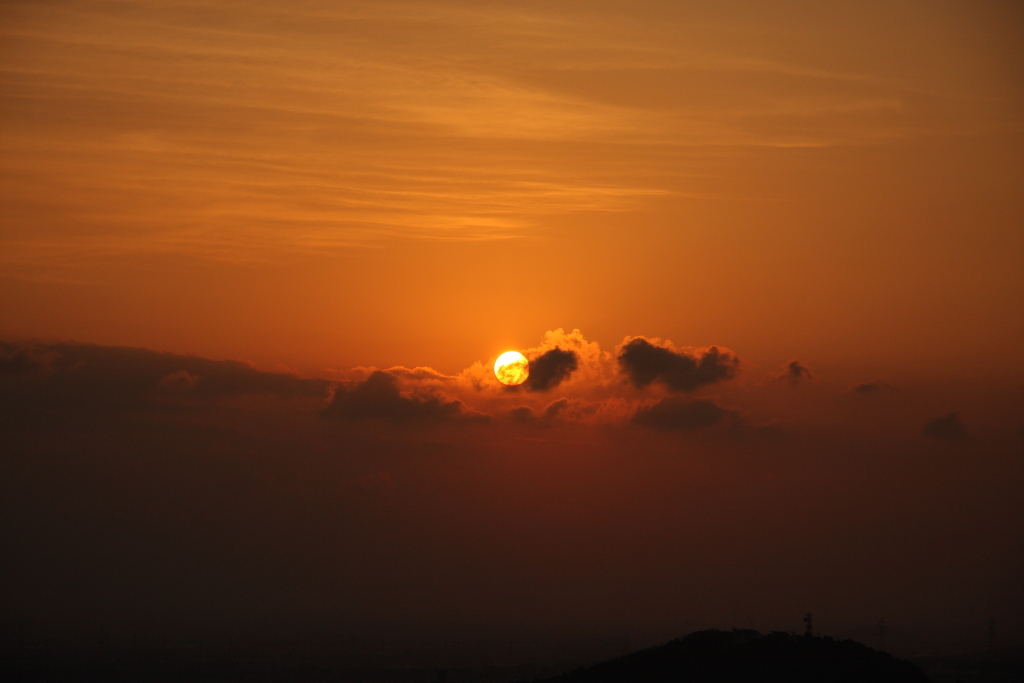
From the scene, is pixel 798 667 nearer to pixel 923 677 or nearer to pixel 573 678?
pixel 923 677

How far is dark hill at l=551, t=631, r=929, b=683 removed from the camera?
8319 cm

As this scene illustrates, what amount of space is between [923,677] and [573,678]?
31.3 metres

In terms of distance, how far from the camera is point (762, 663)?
85625 mm

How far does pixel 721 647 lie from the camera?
91.4 meters

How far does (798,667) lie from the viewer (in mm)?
83875

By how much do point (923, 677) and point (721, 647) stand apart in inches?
665

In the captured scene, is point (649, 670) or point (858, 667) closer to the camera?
point (858, 667)

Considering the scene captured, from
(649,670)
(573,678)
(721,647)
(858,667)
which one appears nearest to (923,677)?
(858,667)

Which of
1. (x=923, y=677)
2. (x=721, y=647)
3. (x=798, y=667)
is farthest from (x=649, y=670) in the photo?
(x=923, y=677)

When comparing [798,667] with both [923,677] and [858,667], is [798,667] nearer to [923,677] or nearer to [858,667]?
[858,667]

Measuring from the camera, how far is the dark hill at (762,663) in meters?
83.2

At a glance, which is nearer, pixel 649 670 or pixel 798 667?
pixel 798 667

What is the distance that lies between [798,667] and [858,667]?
4.96 meters

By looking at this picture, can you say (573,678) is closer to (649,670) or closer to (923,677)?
(649,670)
